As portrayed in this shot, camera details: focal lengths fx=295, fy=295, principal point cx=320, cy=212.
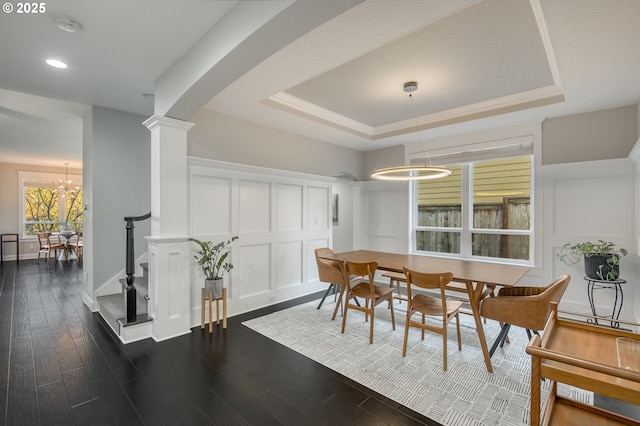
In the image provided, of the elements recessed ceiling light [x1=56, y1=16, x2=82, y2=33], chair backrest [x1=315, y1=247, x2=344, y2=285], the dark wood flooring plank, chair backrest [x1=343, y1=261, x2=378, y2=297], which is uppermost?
recessed ceiling light [x1=56, y1=16, x2=82, y2=33]

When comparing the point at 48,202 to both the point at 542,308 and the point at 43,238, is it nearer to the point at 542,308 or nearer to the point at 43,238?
the point at 43,238

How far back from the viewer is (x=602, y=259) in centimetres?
315

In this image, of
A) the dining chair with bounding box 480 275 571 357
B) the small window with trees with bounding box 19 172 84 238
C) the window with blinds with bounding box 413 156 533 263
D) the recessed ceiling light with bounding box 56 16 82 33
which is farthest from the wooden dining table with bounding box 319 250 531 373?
the small window with trees with bounding box 19 172 84 238

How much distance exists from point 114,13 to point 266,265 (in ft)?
10.3

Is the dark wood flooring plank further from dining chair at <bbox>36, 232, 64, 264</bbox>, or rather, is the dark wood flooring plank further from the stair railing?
dining chair at <bbox>36, 232, 64, 264</bbox>

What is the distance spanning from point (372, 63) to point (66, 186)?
371 inches

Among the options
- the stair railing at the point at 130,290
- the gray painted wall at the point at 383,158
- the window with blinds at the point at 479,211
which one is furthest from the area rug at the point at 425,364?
the gray painted wall at the point at 383,158

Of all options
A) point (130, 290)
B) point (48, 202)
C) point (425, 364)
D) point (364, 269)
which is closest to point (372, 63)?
point (364, 269)

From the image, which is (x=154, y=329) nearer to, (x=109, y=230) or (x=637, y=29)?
(x=109, y=230)

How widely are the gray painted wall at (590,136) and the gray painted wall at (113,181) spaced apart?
18.0ft

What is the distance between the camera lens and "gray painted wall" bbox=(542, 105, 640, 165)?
336cm

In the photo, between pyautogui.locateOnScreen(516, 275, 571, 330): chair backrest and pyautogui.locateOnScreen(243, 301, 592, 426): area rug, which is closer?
pyautogui.locateOnScreen(243, 301, 592, 426): area rug

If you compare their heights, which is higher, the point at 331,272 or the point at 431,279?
the point at 431,279

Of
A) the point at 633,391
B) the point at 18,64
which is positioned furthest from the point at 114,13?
the point at 633,391
